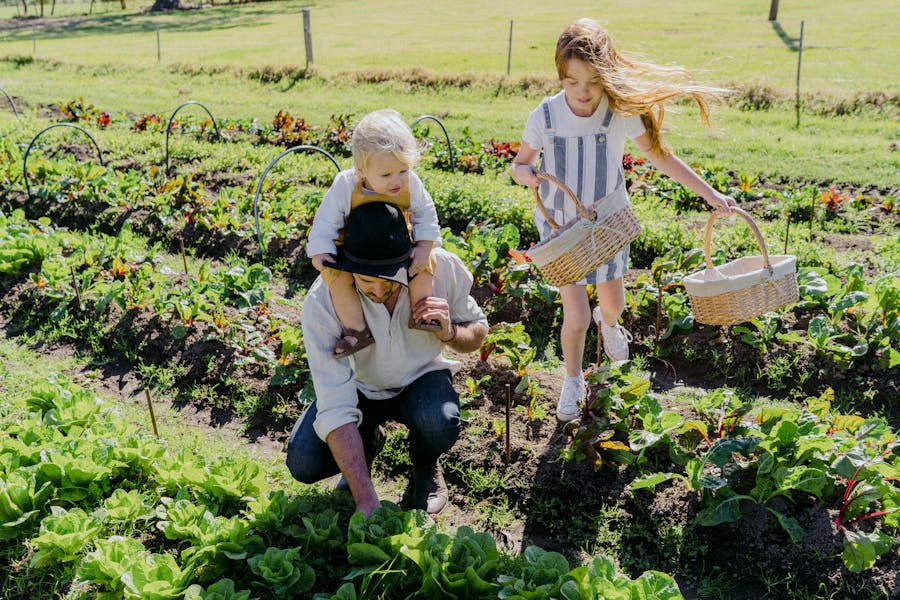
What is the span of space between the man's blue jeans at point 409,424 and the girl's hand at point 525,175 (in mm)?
891

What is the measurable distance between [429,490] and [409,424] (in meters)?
0.36

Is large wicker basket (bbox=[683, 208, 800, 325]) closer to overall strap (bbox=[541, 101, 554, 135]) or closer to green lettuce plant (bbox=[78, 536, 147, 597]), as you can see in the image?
overall strap (bbox=[541, 101, 554, 135])

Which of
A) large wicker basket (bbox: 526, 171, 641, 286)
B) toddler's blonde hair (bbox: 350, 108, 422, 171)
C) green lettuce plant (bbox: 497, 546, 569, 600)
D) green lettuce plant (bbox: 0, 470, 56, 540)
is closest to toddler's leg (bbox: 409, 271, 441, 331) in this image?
toddler's blonde hair (bbox: 350, 108, 422, 171)

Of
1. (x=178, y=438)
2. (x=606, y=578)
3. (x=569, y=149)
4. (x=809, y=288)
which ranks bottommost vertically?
(x=178, y=438)

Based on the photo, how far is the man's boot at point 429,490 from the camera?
11.2 ft

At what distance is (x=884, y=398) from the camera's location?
4250 millimetres

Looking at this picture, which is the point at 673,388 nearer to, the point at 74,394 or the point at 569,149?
the point at 569,149

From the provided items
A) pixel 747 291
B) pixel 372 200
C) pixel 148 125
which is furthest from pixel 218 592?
pixel 148 125

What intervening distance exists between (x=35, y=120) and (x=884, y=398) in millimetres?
11494

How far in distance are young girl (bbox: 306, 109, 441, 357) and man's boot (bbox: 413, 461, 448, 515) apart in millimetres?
685

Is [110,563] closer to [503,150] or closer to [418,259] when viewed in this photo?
[418,259]

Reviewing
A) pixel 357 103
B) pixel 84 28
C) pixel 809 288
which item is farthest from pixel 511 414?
pixel 84 28

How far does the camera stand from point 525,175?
11.7 ft

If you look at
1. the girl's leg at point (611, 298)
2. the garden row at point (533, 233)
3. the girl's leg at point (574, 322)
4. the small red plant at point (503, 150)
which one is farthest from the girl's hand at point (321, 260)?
the small red plant at point (503, 150)
